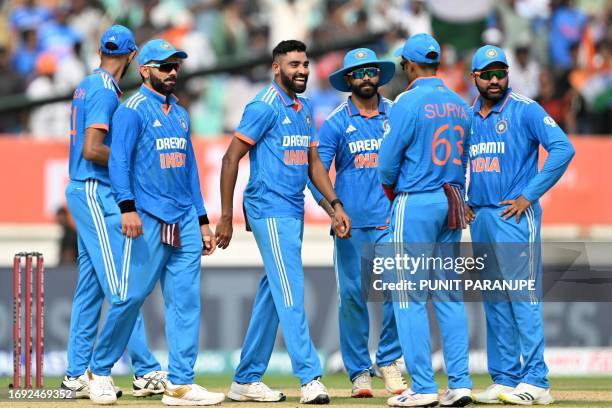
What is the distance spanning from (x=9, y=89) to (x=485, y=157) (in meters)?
10.00

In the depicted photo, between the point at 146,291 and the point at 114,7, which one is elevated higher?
the point at 114,7

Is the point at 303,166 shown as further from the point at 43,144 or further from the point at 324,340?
the point at 43,144

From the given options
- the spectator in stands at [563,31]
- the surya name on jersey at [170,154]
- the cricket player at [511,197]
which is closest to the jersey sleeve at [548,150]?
the cricket player at [511,197]

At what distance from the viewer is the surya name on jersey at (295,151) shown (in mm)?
8344

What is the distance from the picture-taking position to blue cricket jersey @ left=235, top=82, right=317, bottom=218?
27.1ft

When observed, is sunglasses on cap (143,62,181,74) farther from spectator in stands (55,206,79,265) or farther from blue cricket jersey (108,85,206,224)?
spectator in stands (55,206,79,265)

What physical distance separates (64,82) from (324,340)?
609cm

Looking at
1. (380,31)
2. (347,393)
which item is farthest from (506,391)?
(380,31)

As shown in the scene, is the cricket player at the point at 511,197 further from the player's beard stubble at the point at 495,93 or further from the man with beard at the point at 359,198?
the man with beard at the point at 359,198

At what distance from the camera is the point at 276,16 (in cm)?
1744

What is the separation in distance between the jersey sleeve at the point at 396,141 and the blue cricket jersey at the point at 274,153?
0.68 m

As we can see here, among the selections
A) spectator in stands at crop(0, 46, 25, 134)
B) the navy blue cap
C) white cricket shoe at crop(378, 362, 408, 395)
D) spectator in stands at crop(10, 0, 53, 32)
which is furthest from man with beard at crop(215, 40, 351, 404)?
spectator in stands at crop(10, 0, 53, 32)

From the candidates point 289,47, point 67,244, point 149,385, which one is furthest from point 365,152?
point 67,244

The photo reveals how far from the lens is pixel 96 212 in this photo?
8531 mm
